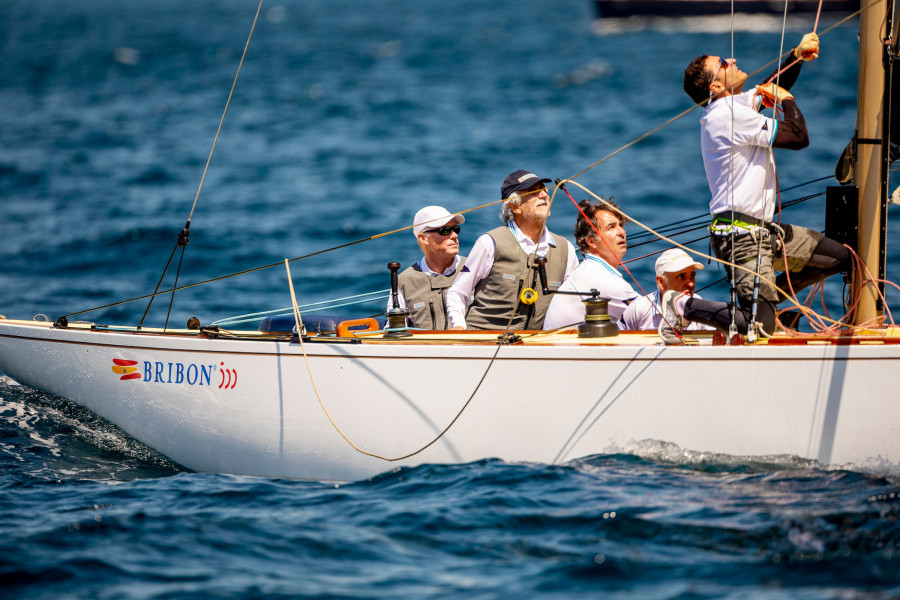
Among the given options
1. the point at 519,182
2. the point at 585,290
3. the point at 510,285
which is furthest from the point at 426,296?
the point at 585,290

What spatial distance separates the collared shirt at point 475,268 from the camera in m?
5.05

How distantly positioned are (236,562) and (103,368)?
1765 millimetres

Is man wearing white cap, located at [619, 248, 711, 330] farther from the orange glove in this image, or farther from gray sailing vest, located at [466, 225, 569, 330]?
the orange glove

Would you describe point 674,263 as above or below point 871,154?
below

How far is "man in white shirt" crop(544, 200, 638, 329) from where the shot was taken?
4.82 meters

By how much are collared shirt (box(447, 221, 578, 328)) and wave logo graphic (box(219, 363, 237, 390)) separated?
1156 mm

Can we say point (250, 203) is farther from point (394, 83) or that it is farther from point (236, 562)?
point (394, 83)

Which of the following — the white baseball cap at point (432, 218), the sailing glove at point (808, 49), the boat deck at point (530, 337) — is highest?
the sailing glove at point (808, 49)

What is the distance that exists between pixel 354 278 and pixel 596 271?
5.70 meters

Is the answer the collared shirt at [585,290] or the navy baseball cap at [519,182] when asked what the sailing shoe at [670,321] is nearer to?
the collared shirt at [585,290]

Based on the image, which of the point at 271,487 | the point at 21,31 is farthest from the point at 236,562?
the point at 21,31

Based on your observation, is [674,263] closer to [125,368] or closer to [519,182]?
[519,182]

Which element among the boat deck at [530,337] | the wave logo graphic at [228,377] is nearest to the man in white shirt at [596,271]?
the boat deck at [530,337]

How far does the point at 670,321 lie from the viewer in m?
4.35
